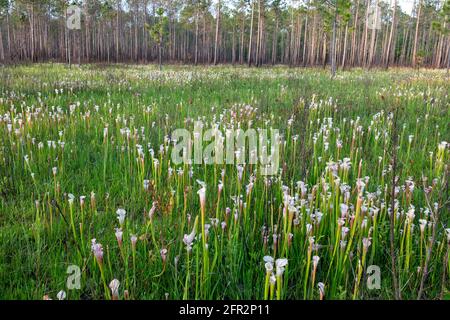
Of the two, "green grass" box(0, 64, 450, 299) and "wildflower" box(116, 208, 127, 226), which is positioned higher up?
"wildflower" box(116, 208, 127, 226)

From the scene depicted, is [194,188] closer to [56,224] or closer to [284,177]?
[284,177]

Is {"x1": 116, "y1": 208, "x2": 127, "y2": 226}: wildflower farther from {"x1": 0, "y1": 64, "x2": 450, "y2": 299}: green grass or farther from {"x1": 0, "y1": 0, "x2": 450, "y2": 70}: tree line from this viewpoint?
{"x1": 0, "y1": 0, "x2": 450, "y2": 70}: tree line

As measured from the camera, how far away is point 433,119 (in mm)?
6871

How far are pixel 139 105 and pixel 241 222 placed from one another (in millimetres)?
5972

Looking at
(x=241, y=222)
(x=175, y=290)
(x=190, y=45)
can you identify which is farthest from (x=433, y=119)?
(x=190, y=45)

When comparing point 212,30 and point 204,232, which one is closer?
point 204,232

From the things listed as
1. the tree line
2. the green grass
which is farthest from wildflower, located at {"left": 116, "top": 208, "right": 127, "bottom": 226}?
the tree line

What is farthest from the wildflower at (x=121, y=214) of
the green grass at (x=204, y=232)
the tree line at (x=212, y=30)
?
the tree line at (x=212, y=30)

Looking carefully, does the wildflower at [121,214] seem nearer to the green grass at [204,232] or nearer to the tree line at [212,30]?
the green grass at [204,232]

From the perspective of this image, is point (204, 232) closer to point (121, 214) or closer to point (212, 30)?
point (121, 214)

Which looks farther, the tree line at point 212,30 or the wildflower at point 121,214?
the tree line at point 212,30

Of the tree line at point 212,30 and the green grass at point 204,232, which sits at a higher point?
the tree line at point 212,30

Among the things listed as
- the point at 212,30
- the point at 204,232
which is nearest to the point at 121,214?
the point at 204,232

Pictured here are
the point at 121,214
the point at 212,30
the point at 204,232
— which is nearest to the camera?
the point at 204,232
